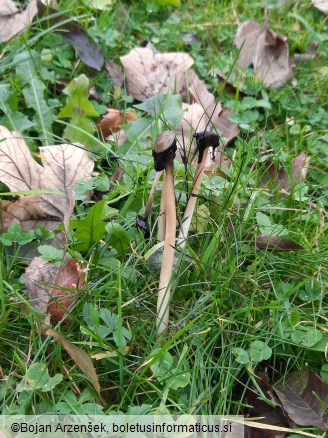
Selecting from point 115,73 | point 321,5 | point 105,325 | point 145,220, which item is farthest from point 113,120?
Result: point 321,5

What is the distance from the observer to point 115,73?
3.17 m

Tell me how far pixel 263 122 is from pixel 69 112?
1.01 m

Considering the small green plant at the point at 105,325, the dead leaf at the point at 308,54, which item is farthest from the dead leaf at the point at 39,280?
the dead leaf at the point at 308,54

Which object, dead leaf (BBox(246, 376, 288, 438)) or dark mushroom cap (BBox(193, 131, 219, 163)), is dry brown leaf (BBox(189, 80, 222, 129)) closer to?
dark mushroom cap (BBox(193, 131, 219, 163))

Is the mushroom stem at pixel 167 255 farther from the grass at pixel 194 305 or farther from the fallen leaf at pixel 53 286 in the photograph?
the fallen leaf at pixel 53 286

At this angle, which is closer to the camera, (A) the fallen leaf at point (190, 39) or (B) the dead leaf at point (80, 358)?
(B) the dead leaf at point (80, 358)

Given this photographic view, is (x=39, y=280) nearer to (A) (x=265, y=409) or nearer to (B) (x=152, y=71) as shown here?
(A) (x=265, y=409)

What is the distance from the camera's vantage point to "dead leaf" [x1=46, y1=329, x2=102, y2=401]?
178 cm

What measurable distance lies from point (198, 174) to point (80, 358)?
0.71 meters

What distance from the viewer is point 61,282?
1.98m

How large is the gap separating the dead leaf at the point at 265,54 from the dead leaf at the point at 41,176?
1304 mm

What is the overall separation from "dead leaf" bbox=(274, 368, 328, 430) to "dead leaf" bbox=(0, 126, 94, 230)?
1.06 m

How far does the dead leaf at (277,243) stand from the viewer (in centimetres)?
219

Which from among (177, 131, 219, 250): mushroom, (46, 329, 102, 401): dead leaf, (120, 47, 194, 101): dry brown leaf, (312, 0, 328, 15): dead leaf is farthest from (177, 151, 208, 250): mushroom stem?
(312, 0, 328, 15): dead leaf
